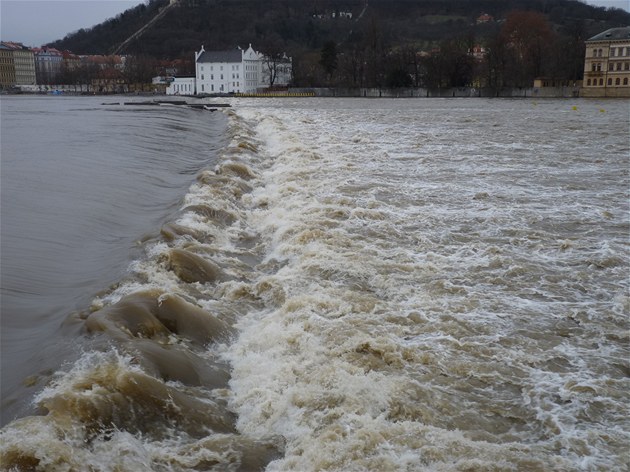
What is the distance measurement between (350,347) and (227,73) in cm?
13039

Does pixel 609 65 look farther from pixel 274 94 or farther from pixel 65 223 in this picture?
pixel 65 223

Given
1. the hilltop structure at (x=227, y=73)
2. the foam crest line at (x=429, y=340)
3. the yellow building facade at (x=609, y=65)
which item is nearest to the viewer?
the foam crest line at (x=429, y=340)

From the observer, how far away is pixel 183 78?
134 meters

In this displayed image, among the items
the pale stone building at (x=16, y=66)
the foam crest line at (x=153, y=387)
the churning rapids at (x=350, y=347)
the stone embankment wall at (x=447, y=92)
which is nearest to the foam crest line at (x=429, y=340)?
the churning rapids at (x=350, y=347)

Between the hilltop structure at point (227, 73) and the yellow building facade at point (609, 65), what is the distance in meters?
66.0

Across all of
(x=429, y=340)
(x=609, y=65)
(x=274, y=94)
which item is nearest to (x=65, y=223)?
(x=429, y=340)

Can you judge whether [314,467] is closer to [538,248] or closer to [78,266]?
[78,266]

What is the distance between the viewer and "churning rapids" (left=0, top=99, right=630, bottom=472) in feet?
16.1

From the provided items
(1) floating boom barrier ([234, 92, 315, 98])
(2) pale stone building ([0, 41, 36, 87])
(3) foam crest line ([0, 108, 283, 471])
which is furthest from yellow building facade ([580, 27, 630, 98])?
(2) pale stone building ([0, 41, 36, 87])

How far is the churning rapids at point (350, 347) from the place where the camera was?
4.89 metres

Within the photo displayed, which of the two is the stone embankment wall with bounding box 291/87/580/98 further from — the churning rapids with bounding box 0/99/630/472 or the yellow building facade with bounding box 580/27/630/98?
the churning rapids with bounding box 0/99/630/472

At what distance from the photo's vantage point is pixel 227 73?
130m

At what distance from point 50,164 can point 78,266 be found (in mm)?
12069

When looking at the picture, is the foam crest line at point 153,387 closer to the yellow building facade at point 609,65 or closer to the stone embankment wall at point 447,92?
the stone embankment wall at point 447,92
